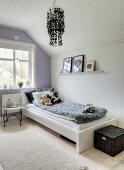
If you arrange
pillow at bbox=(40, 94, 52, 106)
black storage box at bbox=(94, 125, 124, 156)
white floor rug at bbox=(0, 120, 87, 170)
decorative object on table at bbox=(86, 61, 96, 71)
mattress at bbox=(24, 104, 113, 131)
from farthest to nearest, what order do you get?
pillow at bbox=(40, 94, 52, 106) → decorative object on table at bbox=(86, 61, 96, 71) → mattress at bbox=(24, 104, 113, 131) → black storage box at bbox=(94, 125, 124, 156) → white floor rug at bbox=(0, 120, 87, 170)

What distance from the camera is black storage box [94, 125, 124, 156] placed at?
2.41 metres

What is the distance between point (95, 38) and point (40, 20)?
4.78 ft

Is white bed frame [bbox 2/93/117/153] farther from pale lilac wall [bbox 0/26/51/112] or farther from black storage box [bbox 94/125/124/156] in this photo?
pale lilac wall [bbox 0/26/51/112]

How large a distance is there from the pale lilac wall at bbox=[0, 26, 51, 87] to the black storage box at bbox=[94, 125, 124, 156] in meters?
2.92

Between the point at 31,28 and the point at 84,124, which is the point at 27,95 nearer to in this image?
the point at 31,28

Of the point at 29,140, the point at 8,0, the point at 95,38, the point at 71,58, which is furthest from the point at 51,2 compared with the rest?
the point at 29,140

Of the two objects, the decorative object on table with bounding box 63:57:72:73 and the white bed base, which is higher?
the decorative object on table with bounding box 63:57:72:73

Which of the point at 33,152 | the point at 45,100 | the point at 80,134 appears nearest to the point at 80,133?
the point at 80,134

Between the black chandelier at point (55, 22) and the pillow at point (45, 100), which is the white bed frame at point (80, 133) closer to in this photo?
the pillow at point (45, 100)

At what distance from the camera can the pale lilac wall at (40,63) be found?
442 centimetres

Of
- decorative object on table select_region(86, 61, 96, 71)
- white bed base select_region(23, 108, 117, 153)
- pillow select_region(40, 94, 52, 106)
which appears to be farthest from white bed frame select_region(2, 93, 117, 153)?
decorative object on table select_region(86, 61, 96, 71)

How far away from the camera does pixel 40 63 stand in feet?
16.5

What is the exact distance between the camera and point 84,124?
8.70 feet

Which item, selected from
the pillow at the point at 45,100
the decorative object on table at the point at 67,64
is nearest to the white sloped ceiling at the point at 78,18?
the decorative object on table at the point at 67,64
